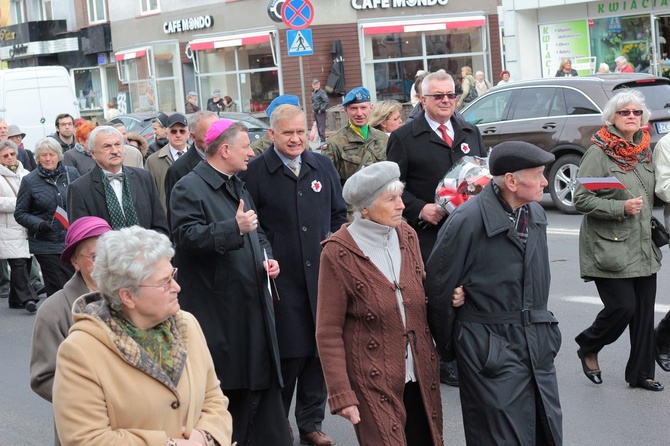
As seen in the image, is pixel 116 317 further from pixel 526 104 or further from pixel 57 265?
pixel 526 104

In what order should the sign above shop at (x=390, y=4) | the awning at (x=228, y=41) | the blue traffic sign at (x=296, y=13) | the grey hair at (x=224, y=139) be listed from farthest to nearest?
the awning at (x=228, y=41) → the sign above shop at (x=390, y=4) → the blue traffic sign at (x=296, y=13) → the grey hair at (x=224, y=139)

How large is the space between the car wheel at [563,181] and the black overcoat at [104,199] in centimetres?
894

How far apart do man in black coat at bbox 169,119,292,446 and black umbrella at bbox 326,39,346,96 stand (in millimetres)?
27949

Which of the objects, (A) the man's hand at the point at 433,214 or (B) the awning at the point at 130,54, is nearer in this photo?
(A) the man's hand at the point at 433,214

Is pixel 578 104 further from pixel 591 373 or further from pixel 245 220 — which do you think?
pixel 245 220

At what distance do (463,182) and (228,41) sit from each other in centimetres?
3178

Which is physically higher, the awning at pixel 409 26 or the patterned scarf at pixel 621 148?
the awning at pixel 409 26

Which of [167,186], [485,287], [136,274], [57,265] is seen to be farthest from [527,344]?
[57,265]

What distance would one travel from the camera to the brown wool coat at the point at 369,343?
5.05 meters

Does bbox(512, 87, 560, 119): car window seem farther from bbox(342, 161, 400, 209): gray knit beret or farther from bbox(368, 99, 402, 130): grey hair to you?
bbox(342, 161, 400, 209): gray knit beret

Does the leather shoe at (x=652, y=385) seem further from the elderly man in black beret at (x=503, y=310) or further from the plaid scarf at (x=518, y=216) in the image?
the plaid scarf at (x=518, y=216)

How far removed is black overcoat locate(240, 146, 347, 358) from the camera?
6.51 m

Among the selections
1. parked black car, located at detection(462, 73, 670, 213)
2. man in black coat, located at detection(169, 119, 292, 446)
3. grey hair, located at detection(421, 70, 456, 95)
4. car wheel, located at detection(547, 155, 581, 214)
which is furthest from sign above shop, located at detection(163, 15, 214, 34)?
man in black coat, located at detection(169, 119, 292, 446)

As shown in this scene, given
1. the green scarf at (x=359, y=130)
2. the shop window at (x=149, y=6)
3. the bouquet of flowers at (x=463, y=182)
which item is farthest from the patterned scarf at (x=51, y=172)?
the shop window at (x=149, y=6)
